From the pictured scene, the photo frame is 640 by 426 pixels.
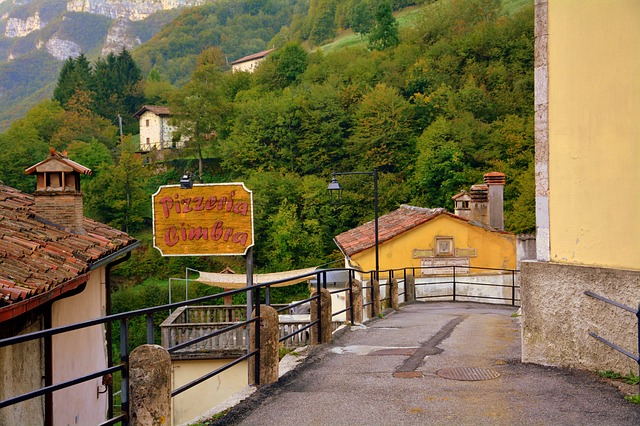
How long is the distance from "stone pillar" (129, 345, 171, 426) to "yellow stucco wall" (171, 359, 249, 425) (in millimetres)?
13480

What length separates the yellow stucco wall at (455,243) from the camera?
30.8 metres

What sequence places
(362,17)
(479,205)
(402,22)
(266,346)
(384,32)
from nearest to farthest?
(266,346) → (479,205) → (384,32) → (402,22) → (362,17)

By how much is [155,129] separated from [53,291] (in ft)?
292

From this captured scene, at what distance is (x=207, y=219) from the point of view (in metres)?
11.7

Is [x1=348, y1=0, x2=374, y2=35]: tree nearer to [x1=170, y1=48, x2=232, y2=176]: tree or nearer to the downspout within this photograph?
[x1=170, y1=48, x2=232, y2=176]: tree

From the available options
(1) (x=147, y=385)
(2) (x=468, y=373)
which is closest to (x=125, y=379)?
(1) (x=147, y=385)

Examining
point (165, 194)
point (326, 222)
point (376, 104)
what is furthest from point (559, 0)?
point (376, 104)

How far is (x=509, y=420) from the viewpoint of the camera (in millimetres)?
6086

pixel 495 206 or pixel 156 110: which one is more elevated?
pixel 156 110

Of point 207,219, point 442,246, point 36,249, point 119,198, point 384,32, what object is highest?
point 384,32

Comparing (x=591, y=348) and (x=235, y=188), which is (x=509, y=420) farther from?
(x=235, y=188)

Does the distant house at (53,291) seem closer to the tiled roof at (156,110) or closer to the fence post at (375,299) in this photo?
the fence post at (375,299)

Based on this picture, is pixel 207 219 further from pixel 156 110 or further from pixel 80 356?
pixel 156 110

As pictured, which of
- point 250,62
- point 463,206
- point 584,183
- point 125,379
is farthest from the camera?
point 250,62
